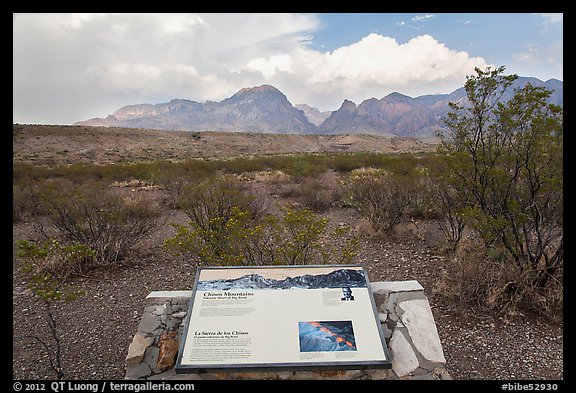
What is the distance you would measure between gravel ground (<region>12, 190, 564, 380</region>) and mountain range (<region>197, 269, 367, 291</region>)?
155 cm

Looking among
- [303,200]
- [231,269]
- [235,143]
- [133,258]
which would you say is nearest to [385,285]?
[231,269]

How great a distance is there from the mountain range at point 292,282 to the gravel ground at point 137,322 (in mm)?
1553

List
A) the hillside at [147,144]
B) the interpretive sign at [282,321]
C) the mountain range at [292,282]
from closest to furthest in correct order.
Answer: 1. the interpretive sign at [282,321]
2. the mountain range at [292,282]
3. the hillside at [147,144]

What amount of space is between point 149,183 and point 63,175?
6.37m

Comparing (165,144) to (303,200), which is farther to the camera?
(165,144)

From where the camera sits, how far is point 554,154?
4.71 m

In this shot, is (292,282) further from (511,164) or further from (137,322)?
(511,164)

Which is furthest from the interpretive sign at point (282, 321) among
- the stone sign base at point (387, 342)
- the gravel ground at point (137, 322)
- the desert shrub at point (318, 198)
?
the desert shrub at point (318, 198)

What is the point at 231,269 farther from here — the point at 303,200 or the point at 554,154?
the point at 303,200

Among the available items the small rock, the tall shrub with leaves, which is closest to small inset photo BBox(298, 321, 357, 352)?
the small rock

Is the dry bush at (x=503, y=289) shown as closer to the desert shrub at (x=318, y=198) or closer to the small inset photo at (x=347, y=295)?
the small inset photo at (x=347, y=295)

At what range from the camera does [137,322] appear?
192 inches

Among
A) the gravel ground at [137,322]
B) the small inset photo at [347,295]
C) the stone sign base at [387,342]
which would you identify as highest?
the small inset photo at [347,295]

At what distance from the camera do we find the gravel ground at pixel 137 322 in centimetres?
391
